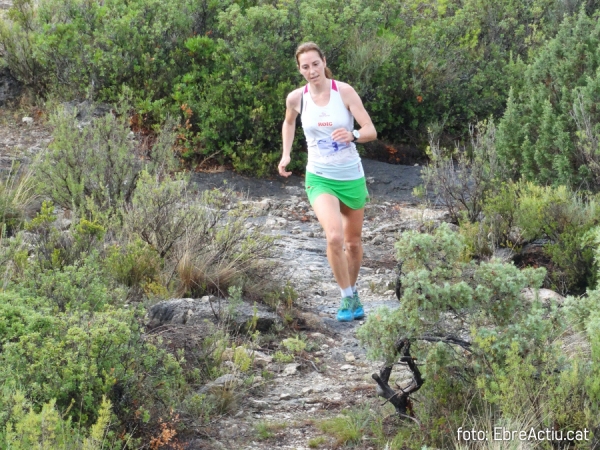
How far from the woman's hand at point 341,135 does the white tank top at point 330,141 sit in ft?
0.41

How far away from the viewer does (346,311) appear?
592 centimetres

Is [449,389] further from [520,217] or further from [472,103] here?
[472,103]

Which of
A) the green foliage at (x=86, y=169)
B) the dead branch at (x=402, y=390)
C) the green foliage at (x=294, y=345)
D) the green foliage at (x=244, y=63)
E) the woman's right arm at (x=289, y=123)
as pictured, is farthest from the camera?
the green foliage at (x=244, y=63)

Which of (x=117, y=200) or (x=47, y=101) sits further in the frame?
(x=47, y=101)

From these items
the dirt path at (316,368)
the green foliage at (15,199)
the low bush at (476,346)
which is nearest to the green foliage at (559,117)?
the dirt path at (316,368)

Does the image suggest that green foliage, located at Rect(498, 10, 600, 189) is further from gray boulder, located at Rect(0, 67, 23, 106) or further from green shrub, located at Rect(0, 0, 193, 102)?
gray boulder, located at Rect(0, 67, 23, 106)

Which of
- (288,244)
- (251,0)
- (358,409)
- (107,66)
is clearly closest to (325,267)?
(288,244)

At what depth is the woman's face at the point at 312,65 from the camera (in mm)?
5594

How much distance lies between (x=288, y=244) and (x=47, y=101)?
4572mm

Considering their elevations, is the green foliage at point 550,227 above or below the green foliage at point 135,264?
below

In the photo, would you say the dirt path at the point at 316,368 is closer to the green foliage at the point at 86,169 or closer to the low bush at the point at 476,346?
the low bush at the point at 476,346

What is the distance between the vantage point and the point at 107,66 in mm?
10352

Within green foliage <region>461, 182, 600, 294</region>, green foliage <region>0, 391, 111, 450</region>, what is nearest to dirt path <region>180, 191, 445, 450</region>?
green foliage <region>0, 391, 111, 450</region>

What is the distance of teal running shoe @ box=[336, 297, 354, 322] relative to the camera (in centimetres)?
590
